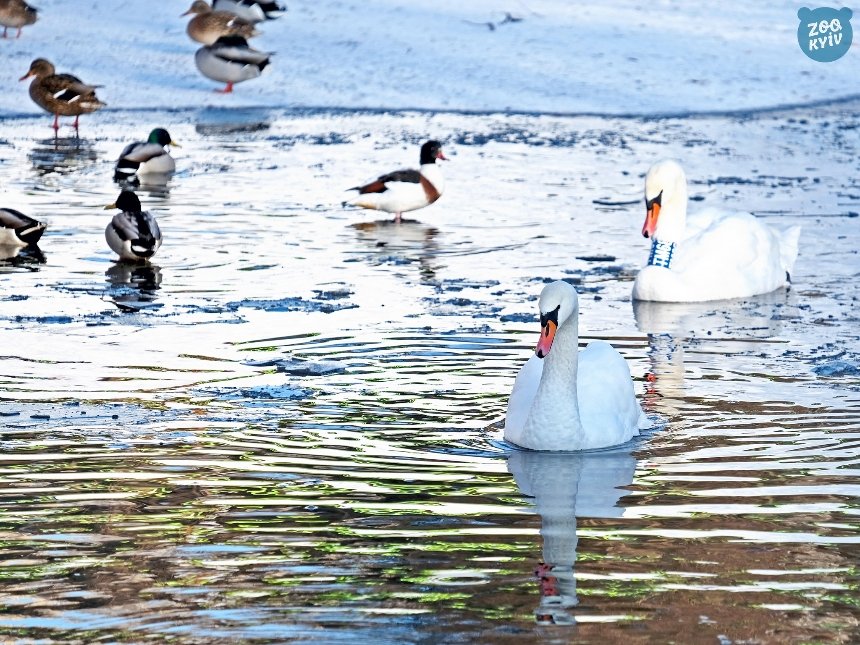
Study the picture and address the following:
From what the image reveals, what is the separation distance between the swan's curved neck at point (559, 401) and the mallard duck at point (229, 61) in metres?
17.6

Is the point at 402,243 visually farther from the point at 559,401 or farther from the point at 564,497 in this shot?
the point at 564,497

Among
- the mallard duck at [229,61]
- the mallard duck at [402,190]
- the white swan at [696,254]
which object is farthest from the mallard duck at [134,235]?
the mallard duck at [229,61]

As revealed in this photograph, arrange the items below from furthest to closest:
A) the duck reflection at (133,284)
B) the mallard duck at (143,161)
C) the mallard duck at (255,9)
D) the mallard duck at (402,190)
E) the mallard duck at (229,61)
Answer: the mallard duck at (255,9) < the mallard duck at (229,61) < the mallard duck at (143,161) < the mallard duck at (402,190) < the duck reflection at (133,284)

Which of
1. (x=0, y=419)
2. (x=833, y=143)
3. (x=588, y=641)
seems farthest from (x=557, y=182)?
(x=588, y=641)

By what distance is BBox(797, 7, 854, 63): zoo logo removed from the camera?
27938 millimetres

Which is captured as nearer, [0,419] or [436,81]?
[0,419]

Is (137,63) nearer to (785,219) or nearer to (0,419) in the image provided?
(785,219)

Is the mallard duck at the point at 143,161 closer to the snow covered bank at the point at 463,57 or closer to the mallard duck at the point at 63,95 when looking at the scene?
the mallard duck at the point at 63,95

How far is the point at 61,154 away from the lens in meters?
19.4

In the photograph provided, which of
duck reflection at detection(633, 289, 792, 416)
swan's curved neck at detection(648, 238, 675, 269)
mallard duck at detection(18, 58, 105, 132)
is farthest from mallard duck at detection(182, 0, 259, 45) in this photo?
duck reflection at detection(633, 289, 792, 416)

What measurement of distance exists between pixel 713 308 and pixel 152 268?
4.11 m

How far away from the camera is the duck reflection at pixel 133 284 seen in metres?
10.9

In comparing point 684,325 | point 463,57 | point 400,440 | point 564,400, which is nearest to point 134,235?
point 684,325

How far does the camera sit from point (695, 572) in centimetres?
538
